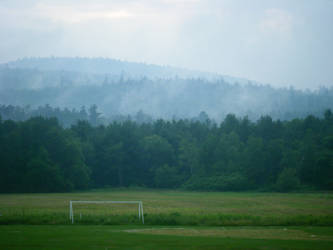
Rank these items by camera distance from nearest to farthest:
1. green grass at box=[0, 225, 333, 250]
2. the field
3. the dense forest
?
green grass at box=[0, 225, 333, 250] → the field → the dense forest

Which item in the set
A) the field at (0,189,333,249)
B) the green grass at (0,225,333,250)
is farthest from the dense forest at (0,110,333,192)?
the green grass at (0,225,333,250)

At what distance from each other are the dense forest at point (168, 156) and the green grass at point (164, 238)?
65.4 metres

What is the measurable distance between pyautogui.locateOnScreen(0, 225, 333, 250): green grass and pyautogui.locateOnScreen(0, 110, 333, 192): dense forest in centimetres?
6541

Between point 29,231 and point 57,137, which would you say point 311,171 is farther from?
point 29,231

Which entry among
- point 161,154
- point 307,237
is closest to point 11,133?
point 161,154

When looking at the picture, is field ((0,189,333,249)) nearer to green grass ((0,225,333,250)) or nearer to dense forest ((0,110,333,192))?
green grass ((0,225,333,250))

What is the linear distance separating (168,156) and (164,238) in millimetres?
91594

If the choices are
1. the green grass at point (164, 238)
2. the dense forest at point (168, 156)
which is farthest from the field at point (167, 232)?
the dense forest at point (168, 156)

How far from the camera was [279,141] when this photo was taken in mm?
104938

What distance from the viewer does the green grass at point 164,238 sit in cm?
2336

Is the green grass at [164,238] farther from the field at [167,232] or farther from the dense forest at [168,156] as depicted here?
the dense forest at [168,156]

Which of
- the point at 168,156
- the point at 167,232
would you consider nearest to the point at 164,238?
the point at 167,232

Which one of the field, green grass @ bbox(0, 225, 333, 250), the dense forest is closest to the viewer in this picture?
green grass @ bbox(0, 225, 333, 250)

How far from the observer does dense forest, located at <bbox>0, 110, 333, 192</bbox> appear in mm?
95688
